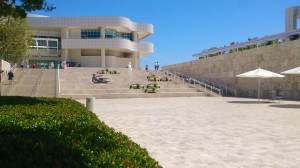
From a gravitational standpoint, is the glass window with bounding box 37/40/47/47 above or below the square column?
above

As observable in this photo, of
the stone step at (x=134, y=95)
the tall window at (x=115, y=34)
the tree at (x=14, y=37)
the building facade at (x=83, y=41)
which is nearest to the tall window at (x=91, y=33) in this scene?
the building facade at (x=83, y=41)

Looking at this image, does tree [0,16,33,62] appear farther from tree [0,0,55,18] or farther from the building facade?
tree [0,0,55,18]

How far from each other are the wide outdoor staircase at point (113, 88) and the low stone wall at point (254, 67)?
3.01 meters

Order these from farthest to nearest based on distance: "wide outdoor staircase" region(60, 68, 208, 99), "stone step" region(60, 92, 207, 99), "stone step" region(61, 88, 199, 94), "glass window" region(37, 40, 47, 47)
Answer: "glass window" region(37, 40, 47, 47)
"stone step" region(61, 88, 199, 94)
"wide outdoor staircase" region(60, 68, 208, 99)
"stone step" region(60, 92, 207, 99)

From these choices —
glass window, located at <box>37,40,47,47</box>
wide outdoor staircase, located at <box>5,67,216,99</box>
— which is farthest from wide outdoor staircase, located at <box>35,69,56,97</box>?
glass window, located at <box>37,40,47,47</box>

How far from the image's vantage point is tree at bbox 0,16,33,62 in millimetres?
39906

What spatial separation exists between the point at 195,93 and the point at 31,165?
81.8 ft

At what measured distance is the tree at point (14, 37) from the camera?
131ft

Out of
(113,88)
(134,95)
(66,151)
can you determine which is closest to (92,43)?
(113,88)

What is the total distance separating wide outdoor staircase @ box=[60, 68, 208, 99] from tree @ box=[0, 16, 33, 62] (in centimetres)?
1109

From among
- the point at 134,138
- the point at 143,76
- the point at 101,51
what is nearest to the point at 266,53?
the point at 143,76

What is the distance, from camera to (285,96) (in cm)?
2180

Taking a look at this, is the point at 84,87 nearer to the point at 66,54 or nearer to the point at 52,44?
the point at 66,54

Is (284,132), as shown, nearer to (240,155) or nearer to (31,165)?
(240,155)
